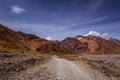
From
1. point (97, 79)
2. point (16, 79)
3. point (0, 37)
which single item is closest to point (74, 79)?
point (97, 79)

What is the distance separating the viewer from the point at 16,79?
1903cm

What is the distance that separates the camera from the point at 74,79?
20.7 metres

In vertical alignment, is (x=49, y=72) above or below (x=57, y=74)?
above

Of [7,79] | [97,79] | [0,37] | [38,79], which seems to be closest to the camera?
[7,79]

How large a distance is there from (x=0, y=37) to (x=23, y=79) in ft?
605

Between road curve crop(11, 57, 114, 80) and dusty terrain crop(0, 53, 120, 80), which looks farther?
Answer: dusty terrain crop(0, 53, 120, 80)

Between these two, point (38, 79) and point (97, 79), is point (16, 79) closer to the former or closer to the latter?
point (38, 79)

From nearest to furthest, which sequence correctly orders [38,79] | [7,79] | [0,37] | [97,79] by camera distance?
[7,79] → [38,79] → [97,79] → [0,37]

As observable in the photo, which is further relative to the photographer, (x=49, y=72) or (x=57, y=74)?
(x=49, y=72)

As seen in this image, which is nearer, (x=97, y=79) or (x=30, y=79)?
(x=30, y=79)

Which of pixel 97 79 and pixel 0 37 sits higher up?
pixel 0 37

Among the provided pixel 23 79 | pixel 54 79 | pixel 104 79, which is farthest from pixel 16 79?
pixel 104 79

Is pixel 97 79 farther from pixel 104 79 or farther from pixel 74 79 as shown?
pixel 74 79

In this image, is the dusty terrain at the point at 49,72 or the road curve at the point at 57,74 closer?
the road curve at the point at 57,74
